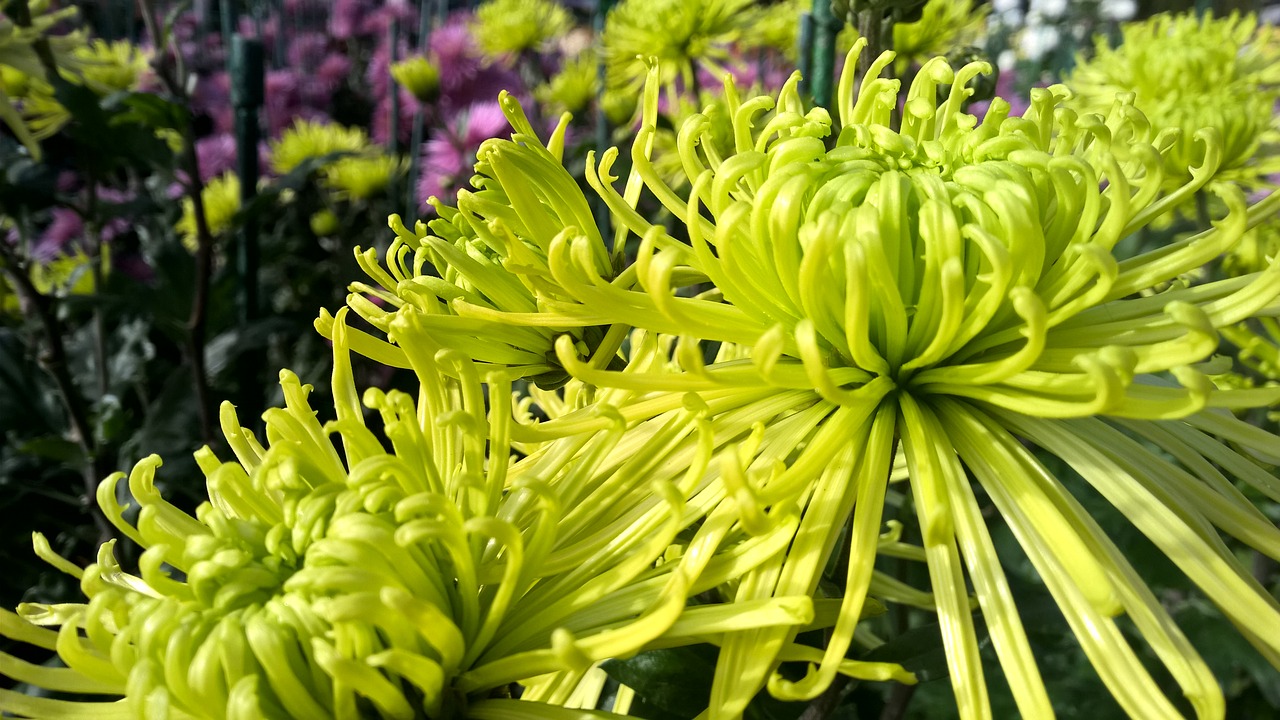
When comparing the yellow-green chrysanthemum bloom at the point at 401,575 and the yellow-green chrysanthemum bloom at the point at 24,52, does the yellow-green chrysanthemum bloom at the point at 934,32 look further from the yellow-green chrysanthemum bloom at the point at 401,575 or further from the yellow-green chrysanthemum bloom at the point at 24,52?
the yellow-green chrysanthemum bloom at the point at 24,52

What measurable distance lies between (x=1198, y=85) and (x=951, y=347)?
1106 mm

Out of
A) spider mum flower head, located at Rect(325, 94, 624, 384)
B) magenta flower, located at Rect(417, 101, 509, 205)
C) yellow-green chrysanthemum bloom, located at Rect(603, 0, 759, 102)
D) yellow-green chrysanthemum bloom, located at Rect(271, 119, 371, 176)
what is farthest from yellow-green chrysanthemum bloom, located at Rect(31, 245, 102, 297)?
spider mum flower head, located at Rect(325, 94, 624, 384)

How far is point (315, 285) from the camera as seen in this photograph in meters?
2.16

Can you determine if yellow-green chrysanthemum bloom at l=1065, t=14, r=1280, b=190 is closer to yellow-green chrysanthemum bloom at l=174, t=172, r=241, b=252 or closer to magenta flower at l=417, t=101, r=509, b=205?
magenta flower at l=417, t=101, r=509, b=205

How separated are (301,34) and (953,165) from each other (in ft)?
10.6

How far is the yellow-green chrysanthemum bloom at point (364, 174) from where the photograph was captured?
2.09 m

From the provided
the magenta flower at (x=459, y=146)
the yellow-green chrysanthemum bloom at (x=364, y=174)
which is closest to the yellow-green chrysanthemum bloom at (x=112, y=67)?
the yellow-green chrysanthemum bloom at (x=364, y=174)

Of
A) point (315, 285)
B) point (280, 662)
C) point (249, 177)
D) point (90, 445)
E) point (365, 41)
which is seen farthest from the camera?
point (365, 41)

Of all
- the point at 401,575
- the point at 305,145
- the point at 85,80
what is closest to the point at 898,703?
the point at 401,575

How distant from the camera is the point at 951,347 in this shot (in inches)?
16.7

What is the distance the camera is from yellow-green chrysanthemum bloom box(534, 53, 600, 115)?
195 cm

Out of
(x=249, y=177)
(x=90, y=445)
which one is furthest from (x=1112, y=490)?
(x=249, y=177)

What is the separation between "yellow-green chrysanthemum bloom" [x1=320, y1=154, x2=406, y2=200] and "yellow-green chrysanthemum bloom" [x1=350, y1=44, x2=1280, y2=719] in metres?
1.74

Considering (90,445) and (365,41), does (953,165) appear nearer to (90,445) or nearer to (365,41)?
(90,445)
